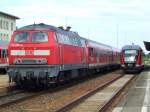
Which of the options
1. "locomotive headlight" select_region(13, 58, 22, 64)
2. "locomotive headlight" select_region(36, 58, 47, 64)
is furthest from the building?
"locomotive headlight" select_region(36, 58, 47, 64)

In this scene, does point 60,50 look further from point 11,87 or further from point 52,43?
point 11,87

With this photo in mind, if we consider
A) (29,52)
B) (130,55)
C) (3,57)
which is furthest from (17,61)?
(130,55)

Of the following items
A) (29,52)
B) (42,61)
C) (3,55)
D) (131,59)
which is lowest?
(42,61)

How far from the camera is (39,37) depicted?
69.7 feet

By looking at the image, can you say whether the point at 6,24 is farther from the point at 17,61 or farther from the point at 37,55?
the point at 37,55

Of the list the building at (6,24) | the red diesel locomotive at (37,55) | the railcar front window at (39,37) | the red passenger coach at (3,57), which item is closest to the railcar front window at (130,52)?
the red passenger coach at (3,57)

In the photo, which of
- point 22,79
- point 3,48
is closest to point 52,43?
point 22,79

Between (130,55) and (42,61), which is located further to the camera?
(130,55)

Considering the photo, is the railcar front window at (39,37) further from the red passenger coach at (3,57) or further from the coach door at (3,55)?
the coach door at (3,55)

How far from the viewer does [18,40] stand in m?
21.4

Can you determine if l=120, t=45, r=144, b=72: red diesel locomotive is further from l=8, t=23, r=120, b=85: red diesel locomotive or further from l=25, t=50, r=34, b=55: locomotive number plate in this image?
l=25, t=50, r=34, b=55: locomotive number plate

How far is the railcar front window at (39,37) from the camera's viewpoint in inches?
832

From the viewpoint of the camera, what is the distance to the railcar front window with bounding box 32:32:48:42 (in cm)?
2112

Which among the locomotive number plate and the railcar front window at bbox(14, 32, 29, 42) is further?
the railcar front window at bbox(14, 32, 29, 42)
